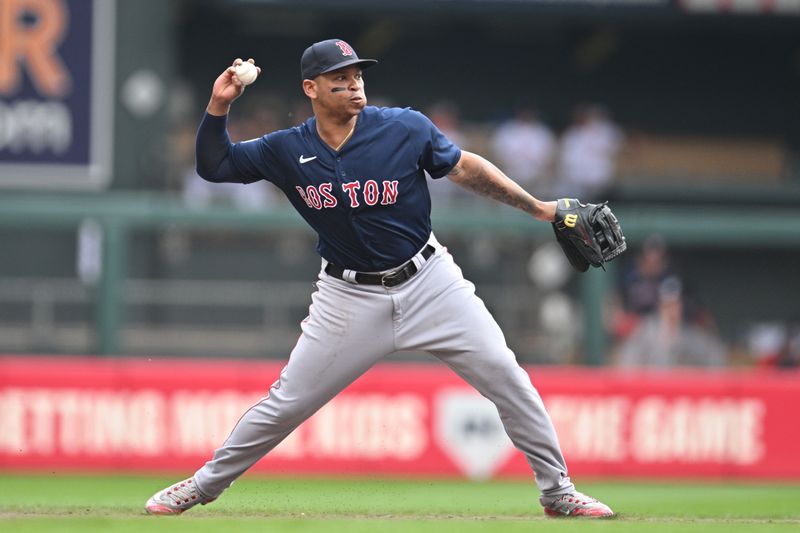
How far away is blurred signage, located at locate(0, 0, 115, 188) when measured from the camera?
44.9 feet

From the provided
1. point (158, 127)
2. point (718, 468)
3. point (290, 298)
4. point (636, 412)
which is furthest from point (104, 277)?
point (718, 468)

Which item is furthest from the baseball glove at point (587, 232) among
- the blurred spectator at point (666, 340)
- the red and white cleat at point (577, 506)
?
the blurred spectator at point (666, 340)

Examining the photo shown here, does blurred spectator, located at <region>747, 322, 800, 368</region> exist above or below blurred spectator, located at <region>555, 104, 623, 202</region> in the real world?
below

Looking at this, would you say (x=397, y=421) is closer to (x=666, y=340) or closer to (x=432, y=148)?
(x=666, y=340)

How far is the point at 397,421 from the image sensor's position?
11.5 meters

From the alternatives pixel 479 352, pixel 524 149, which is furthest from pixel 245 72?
pixel 524 149

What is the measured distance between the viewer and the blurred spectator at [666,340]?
1219cm

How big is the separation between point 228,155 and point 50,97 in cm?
800

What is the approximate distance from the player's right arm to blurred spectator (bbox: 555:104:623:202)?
28.9 ft

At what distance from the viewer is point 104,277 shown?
1174 cm

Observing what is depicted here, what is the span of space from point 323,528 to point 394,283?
3.62ft

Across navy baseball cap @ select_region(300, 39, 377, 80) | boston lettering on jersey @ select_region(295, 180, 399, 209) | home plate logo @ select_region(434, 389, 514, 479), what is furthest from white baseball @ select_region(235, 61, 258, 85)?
home plate logo @ select_region(434, 389, 514, 479)

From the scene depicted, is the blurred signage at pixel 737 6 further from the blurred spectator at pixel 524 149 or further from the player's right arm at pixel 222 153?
the player's right arm at pixel 222 153

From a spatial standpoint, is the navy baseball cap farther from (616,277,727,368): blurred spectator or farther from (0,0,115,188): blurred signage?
(0,0,115,188): blurred signage
